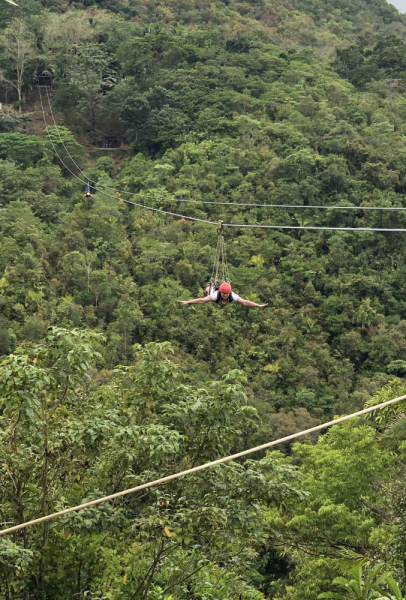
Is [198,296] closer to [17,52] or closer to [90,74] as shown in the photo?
[90,74]

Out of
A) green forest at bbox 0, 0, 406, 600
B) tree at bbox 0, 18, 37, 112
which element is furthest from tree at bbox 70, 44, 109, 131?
tree at bbox 0, 18, 37, 112

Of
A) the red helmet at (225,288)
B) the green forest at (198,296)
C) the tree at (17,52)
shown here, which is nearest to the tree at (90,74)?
the green forest at (198,296)

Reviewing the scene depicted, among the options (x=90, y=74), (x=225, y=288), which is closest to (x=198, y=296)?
(x=90, y=74)

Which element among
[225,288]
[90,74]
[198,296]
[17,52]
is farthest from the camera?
[90,74]

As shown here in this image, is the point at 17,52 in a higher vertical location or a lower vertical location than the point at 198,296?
higher

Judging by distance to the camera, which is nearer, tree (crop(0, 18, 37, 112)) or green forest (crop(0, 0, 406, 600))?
green forest (crop(0, 0, 406, 600))

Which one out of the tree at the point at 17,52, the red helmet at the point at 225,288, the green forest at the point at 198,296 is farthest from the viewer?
the tree at the point at 17,52

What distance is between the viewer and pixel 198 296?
70.1ft

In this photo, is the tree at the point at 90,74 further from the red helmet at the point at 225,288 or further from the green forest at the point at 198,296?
the red helmet at the point at 225,288

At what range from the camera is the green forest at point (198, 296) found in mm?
5695

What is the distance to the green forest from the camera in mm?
5695

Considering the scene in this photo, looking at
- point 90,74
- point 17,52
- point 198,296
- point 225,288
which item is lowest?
point 198,296

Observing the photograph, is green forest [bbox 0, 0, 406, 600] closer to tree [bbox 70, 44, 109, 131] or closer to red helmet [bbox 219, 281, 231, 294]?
tree [bbox 70, 44, 109, 131]

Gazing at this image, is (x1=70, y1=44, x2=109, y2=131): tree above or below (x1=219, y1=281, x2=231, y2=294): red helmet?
below
